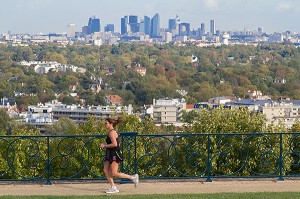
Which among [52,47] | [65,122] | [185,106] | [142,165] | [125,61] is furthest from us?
[52,47]

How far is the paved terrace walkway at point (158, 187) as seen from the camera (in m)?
10.5

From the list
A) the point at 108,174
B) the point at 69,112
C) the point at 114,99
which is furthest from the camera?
the point at 114,99

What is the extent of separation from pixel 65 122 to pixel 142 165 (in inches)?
1371

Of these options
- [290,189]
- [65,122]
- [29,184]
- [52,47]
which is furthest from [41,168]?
[52,47]

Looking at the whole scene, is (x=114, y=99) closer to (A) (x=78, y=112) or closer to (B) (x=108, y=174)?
(A) (x=78, y=112)

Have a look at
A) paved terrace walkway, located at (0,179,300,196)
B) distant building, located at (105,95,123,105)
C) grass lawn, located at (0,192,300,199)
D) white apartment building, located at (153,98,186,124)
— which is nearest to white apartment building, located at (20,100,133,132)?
white apartment building, located at (153,98,186,124)

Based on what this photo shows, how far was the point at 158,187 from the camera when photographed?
10750 millimetres

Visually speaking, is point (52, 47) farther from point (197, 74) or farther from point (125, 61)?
point (197, 74)

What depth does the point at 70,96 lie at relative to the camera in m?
81.8

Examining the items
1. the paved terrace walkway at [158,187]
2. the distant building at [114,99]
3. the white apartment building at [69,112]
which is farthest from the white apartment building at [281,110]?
the paved terrace walkway at [158,187]

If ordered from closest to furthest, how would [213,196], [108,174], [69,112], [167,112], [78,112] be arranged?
1. [213,196]
2. [108,174]
3. [78,112]
4. [69,112]
5. [167,112]

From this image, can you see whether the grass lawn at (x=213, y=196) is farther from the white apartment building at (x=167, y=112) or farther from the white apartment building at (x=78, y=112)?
the white apartment building at (x=167, y=112)

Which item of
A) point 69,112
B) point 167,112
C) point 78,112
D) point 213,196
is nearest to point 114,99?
point 167,112

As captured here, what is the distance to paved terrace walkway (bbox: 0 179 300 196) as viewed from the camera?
10.5 metres
